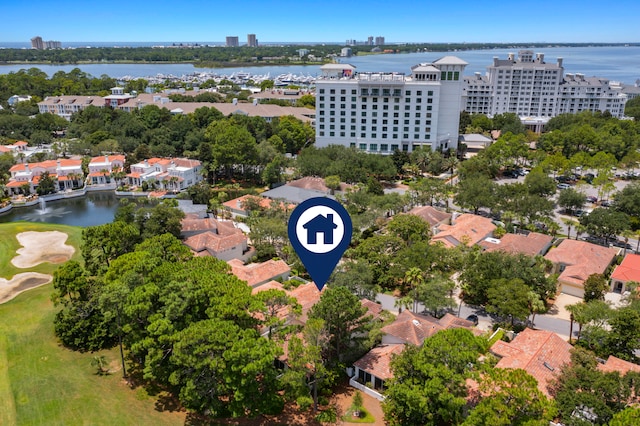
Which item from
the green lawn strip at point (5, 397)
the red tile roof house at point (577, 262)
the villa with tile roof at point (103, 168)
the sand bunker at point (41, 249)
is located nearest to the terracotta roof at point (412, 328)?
the red tile roof house at point (577, 262)

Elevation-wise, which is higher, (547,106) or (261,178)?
(547,106)

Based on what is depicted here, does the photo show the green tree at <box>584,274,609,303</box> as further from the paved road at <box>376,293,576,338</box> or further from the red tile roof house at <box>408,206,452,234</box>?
the red tile roof house at <box>408,206,452,234</box>

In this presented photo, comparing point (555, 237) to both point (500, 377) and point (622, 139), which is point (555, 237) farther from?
point (622, 139)

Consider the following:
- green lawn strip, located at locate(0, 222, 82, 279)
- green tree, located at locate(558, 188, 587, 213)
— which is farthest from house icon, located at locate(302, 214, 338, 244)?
green tree, located at locate(558, 188, 587, 213)

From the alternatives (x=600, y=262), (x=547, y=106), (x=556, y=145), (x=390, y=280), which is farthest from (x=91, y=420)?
(x=547, y=106)

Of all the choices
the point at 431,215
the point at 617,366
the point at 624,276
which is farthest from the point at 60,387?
the point at 624,276

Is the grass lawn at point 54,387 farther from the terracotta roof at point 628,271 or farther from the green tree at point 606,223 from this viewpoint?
the green tree at point 606,223
